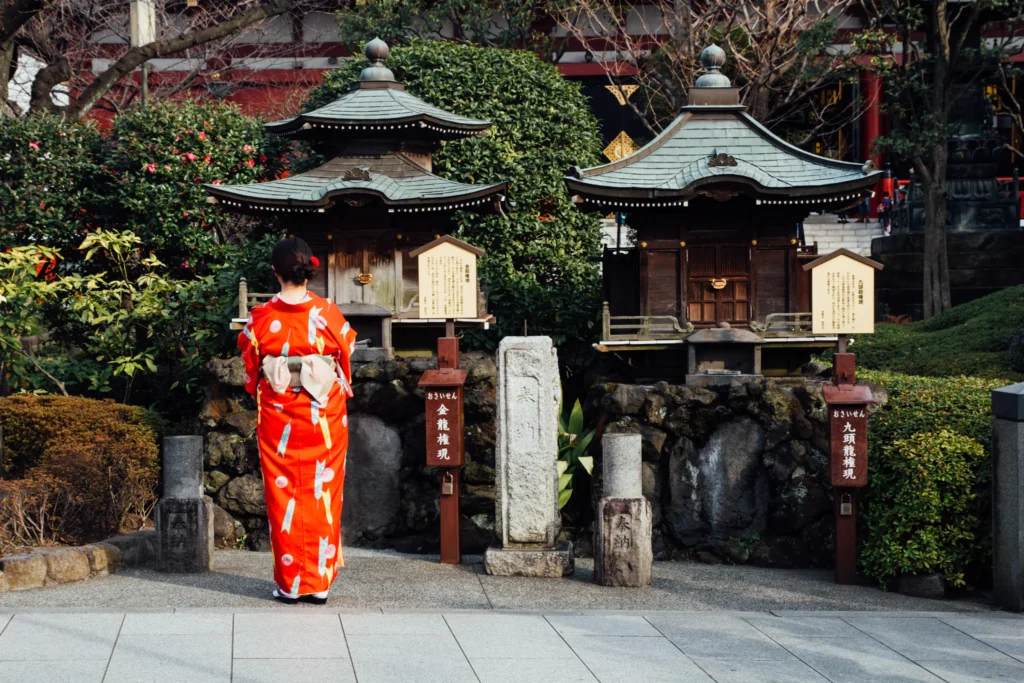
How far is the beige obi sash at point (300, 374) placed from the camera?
733cm

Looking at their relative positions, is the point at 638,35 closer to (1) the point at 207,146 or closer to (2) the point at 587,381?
(1) the point at 207,146

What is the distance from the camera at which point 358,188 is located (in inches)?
470

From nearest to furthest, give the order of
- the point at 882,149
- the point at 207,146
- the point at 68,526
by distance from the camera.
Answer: the point at 68,526, the point at 207,146, the point at 882,149

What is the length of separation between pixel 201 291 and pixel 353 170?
2.51 meters

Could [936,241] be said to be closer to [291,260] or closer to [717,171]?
[717,171]

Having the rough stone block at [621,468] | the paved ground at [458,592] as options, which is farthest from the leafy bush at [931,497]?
the rough stone block at [621,468]

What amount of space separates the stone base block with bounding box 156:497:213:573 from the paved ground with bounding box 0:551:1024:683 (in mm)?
167

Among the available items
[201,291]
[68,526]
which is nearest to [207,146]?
[201,291]

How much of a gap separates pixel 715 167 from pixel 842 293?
2.92 m

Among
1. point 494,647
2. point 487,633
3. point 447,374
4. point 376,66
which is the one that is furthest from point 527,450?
point 376,66

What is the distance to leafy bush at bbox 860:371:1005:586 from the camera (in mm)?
8367

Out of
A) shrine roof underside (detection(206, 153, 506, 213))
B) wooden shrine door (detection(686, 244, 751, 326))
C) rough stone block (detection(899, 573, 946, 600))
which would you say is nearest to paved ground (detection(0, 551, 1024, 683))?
rough stone block (detection(899, 573, 946, 600))

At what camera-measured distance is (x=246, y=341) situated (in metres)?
7.45

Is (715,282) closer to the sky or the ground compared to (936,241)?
closer to the ground
